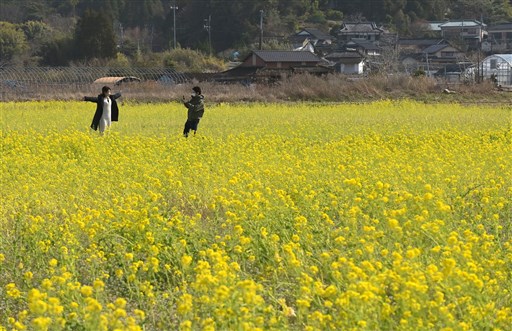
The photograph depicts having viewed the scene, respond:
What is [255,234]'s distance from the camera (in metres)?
5.09

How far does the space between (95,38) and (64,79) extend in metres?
10.9

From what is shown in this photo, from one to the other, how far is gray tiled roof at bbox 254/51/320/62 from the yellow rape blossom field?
25535 millimetres

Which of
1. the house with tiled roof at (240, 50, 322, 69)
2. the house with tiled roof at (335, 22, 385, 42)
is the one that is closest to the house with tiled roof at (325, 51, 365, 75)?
the house with tiled roof at (335, 22, 385, 42)

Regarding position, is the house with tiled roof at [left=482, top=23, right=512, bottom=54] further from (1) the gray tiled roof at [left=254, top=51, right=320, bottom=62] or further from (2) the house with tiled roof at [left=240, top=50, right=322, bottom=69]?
(2) the house with tiled roof at [left=240, top=50, right=322, bottom=69]

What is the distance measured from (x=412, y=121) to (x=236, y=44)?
38.9 m

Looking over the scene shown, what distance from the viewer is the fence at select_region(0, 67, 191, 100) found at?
95.5 feet

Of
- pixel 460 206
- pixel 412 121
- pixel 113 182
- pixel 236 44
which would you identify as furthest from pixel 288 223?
pixel 236 44

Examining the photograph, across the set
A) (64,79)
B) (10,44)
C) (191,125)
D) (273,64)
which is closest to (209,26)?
(10,44)

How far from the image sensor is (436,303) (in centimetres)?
343

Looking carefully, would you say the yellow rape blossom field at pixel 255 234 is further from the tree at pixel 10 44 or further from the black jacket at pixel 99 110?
the tree at pixel 10 44

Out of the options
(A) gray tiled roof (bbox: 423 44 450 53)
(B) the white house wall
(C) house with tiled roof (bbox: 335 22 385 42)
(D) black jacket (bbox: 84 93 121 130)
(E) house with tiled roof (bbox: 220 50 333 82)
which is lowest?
(B) the white house wall

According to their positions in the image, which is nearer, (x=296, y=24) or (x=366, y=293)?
(x=366, y=293)

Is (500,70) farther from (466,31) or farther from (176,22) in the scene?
(176,22)

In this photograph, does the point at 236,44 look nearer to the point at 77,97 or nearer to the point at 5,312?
the point at 77,97
